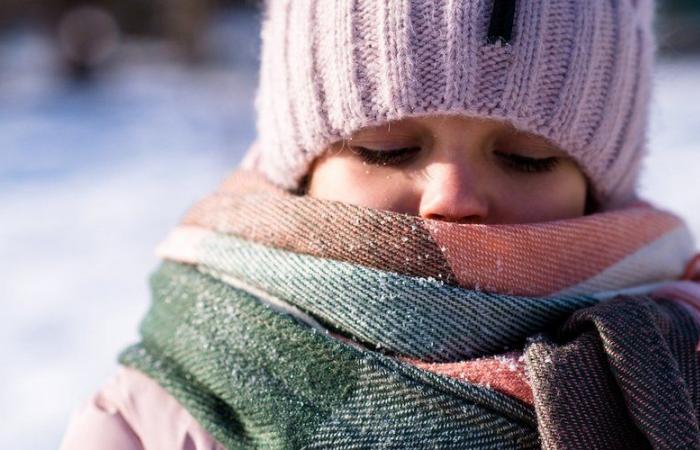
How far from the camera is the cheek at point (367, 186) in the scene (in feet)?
3.94

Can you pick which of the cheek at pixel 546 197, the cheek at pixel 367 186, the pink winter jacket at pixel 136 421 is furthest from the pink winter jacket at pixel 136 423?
the cheek at pixel 546 197

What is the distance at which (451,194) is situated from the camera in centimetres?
114

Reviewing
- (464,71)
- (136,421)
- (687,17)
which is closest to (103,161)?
(136,421)

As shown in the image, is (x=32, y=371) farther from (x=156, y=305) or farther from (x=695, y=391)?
(x=695, y=391)

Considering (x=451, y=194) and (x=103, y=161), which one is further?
(x=103, y=161)

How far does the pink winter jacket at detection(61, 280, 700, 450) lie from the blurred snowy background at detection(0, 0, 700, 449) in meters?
0.75

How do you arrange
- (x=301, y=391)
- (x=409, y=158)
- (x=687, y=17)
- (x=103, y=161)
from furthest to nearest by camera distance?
(x=687, y=17) → (x=103, y=161) → (x=409, y=158) → (x=301, y=391)

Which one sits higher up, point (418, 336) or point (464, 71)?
point (464, 71)

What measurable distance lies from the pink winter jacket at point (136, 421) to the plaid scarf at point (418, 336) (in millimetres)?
26

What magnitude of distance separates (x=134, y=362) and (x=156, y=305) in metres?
0.11

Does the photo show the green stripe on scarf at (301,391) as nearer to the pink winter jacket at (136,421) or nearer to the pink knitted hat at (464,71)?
the pink winter jacket at (136,421)

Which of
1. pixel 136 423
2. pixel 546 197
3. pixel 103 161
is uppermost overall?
pixel 546 197

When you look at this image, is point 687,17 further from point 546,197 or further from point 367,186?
point 367,186

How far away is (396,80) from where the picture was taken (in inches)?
46.2
